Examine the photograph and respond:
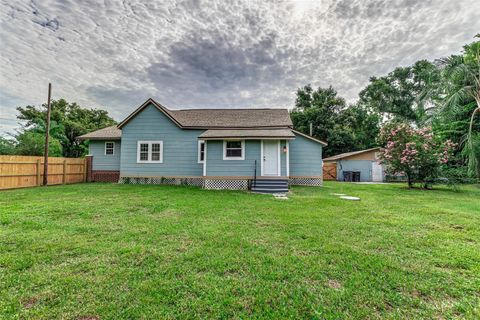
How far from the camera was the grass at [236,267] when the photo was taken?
208cm

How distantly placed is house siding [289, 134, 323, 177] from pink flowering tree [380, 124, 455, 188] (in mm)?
4283

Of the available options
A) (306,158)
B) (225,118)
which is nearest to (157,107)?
(225,118)

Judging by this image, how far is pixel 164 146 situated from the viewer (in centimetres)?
1324

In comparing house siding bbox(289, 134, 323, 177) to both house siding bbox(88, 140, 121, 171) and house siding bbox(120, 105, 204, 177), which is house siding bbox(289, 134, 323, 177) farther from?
house siding bbox(88, 140, 121, 171)

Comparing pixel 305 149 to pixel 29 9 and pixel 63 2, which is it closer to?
pixel 63 2

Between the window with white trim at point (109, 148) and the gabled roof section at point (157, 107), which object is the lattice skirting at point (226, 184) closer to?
the gabled roof section at point (157, 107)

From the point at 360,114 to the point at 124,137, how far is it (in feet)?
95.5

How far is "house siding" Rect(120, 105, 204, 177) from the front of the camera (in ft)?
43.1

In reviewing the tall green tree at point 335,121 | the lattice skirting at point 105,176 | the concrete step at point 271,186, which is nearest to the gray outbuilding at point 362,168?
the tall green tree at point 335,121

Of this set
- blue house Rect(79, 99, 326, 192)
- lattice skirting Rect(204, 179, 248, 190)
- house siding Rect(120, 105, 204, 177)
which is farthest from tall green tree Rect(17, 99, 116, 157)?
lattice skirting Rect(204, 179, 248, 190)

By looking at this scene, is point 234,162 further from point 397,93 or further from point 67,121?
point 397,93

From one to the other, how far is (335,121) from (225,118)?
1920 cm

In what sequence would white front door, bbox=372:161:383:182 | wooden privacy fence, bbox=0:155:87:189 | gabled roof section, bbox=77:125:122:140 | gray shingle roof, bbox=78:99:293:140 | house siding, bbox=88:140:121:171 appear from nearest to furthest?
wooden privacy fence, bbox=0:155:87:189 → gray shingle roof, bbox=78:99:293:140 → gabled roof section, bbox=77:125:122:140 → house siding, bbox=88:140:121:171 → white front door, bbox=372:161:383:182

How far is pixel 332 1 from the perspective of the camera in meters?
10.3
